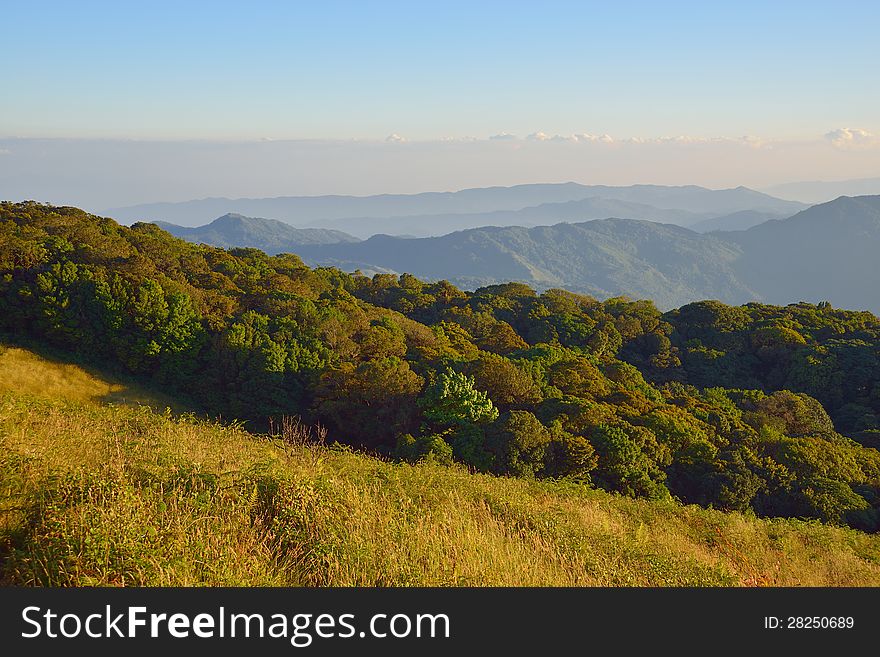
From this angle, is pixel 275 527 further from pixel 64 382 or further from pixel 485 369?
pixel 64 382

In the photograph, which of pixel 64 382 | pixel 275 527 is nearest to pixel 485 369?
pixel 64 382

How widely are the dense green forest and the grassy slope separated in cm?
1108

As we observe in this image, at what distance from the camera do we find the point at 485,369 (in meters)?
27.8

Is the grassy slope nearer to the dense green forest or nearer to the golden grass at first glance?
the dense green forest

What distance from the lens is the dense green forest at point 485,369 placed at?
849 inches

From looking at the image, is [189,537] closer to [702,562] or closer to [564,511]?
[564,511]

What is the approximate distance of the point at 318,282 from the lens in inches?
2025

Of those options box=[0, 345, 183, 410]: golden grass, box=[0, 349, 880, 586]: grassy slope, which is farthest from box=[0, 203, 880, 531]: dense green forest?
box=[0, 349, 880, 586]: grassy slope

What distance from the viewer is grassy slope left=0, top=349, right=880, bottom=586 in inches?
197

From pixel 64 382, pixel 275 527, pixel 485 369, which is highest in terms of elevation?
pixel 275 527

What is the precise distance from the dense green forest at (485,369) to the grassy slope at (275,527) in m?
11.1

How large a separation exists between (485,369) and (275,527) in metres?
22.0

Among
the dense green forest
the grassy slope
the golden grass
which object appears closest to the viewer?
the grassy slope

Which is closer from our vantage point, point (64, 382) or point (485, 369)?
point (485, 369)
